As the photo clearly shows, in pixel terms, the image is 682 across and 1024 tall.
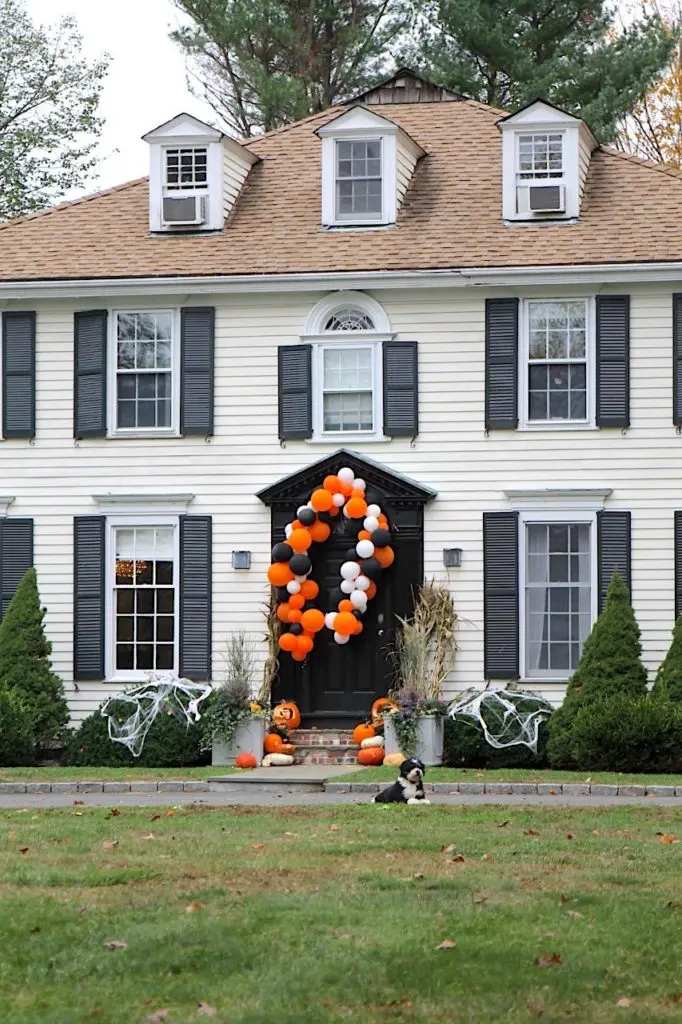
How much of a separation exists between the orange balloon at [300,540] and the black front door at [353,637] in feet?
1.20

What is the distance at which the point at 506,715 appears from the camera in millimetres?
21672

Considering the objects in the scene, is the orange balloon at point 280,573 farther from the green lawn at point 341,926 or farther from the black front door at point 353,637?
the green lawn at point 341,926

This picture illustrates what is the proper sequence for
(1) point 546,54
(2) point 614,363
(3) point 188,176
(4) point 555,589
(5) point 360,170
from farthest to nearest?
(1) point 546,54 → (3) point 188,176 → (5) point 360,170 → (4) point 555,589 → (2) point 614,363

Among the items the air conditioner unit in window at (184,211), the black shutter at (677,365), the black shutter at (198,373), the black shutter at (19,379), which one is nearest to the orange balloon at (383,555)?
the black shutter at (198,373)

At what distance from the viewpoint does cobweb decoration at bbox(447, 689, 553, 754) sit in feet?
70.9

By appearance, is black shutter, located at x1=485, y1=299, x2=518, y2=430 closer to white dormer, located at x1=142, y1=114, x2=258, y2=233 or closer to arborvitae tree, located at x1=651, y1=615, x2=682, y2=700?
arborvitae tree, located at x1=651, y1=615, x2=682, y2=700

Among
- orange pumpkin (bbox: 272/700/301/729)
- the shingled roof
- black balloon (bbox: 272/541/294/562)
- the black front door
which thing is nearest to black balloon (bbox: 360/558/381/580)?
the black front door

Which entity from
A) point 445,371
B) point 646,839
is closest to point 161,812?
point 646,839

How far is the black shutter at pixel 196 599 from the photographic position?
23156 millimetres

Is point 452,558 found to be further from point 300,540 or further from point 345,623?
point 300,540

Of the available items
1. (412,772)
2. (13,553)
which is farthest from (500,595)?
(412,772)

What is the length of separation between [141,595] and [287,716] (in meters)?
2.52

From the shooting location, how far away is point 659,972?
862 cm

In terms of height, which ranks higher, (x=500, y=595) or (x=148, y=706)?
(x=500, y=595)
